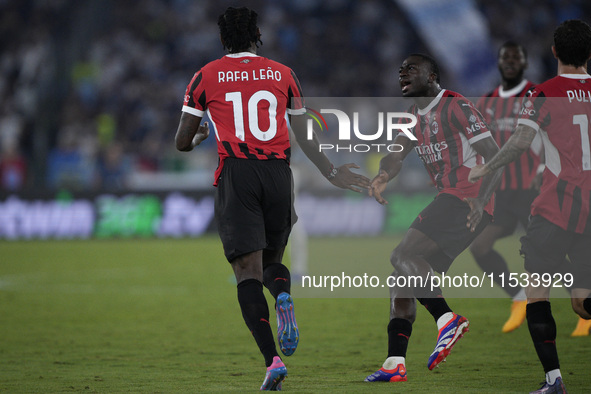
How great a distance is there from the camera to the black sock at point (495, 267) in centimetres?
759

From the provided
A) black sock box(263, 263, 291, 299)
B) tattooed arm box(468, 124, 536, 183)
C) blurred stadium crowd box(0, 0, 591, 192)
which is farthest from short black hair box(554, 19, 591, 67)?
blurred stadium crowd box(0, 0, 591, 192)

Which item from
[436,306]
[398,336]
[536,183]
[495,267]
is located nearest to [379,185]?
[436,306]

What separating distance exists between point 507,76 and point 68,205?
14.2 metres

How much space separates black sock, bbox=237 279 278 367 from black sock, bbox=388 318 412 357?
0.85 m

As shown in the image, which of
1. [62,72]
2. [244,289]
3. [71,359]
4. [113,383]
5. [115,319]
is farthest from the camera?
[62,72]

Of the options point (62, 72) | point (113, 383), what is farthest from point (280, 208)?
point (62, 72)

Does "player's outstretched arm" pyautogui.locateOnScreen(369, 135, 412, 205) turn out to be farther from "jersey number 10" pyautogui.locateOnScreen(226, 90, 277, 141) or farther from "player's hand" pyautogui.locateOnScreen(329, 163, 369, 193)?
"jersey number 10" pyautogui.locateOnScreen(226, 90, 277, 141)

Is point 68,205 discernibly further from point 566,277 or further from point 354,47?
point 566,277

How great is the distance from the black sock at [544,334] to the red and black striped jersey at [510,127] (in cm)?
333

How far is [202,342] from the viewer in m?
7.31

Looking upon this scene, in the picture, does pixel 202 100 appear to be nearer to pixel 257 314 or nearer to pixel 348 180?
pixel 348 180

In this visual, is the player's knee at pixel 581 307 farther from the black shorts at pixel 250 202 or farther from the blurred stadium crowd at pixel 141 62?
the blurred stadium crowd at pixel 141 62

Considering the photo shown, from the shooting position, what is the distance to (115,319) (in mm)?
8852

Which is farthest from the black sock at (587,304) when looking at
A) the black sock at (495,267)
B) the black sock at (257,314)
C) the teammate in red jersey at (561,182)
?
the black sock at (495,267)
